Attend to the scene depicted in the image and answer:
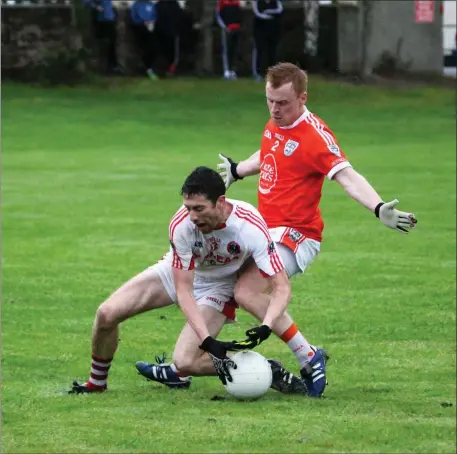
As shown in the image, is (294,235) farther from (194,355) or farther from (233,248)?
(194,355)

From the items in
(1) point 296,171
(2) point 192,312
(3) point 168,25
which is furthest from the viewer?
(3) point 168,25

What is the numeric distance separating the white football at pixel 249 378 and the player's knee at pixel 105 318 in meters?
0.84

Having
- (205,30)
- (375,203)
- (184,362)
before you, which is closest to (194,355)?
(184,362)

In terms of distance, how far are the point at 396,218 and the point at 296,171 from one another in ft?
3.34

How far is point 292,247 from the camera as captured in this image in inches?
367

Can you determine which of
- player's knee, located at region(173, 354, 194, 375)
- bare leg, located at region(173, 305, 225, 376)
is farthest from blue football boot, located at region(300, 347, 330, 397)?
player's knee, located at region(173, 354, 194, 375)

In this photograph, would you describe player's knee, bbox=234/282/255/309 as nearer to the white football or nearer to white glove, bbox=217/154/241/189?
the white football

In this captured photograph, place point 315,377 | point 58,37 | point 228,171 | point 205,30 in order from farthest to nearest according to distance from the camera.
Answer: point 205,30 → point 58,37 → point 228,171 → point 315,377

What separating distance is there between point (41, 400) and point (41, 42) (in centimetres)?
2780

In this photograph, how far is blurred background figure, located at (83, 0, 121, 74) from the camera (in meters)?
35.3

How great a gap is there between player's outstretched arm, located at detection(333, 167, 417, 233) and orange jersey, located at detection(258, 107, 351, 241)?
5.3 inches

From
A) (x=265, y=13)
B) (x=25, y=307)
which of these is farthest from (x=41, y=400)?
(x=265, y=13)

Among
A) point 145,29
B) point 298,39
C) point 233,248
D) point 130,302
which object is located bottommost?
point 298,39

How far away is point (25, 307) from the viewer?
41.9 ft
